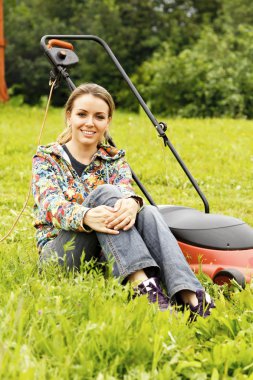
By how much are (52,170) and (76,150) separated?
19 centimetres

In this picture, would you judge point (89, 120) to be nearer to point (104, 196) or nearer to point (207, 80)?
point (104, 196)

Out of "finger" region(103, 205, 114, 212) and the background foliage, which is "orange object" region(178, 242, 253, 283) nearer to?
"finger" region(103, 205, 114, 212)

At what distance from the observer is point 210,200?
17.9 ft

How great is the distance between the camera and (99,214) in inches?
105

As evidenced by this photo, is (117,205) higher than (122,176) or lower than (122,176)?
higher

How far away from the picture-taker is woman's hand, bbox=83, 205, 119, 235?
8.72ft

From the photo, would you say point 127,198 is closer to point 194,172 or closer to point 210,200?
point 210,200

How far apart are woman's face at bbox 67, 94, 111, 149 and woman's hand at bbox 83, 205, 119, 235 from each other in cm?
53

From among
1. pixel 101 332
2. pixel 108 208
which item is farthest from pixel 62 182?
pixel 101 332

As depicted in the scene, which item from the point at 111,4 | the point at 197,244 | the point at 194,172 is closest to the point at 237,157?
the point at 194,172

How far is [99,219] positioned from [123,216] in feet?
0.33

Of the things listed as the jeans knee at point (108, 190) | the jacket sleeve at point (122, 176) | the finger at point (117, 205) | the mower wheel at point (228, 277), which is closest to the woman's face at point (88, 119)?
the jacket sleeve at point (122, 176)

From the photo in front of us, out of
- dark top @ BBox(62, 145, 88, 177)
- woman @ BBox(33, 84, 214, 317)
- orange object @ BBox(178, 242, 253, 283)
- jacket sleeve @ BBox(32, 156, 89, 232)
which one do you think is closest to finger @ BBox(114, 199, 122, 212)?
woman @ BBox(33, 84, 214, 317)

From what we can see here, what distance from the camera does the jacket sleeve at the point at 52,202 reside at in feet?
8.91
